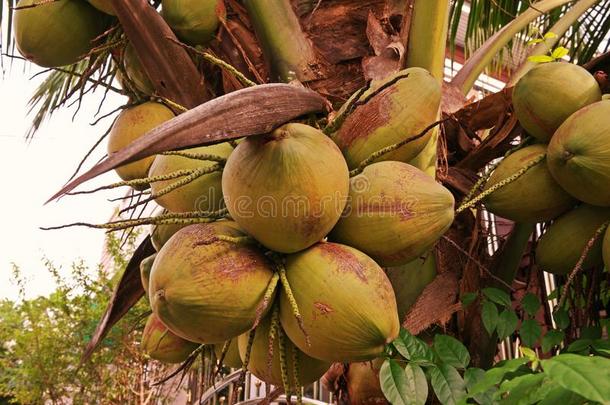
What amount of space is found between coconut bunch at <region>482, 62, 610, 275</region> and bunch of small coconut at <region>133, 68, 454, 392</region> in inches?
11.0

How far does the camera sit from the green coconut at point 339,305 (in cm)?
99

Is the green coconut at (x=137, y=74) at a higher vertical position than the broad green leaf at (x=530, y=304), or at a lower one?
higher

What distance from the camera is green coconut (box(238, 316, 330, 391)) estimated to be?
1097 millimetres

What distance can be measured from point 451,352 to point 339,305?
0.44 meters

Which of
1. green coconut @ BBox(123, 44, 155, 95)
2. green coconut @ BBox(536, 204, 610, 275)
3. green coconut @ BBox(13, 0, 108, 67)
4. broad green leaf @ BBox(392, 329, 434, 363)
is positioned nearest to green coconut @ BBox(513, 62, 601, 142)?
green coconut @ BBox(536, 204, 610, 275)

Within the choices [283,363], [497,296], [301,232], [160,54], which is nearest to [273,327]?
[283,363]

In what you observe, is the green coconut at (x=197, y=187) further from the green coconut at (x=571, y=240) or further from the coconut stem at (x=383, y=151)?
the green coconut at (x=571, y=240)

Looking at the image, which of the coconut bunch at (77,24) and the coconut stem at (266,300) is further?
the coconut bunch at (77,24)

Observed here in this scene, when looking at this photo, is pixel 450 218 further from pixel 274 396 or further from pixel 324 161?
pixel 274 396

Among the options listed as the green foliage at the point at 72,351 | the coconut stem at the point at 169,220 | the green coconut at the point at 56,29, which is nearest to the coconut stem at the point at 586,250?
the coconut stem at the point at 169,220

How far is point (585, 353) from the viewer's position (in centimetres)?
129

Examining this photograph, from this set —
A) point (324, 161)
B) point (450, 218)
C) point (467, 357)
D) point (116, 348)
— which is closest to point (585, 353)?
point (467, 357)

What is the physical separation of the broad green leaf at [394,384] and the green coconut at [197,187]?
42 cm

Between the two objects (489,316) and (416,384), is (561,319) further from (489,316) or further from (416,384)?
(416,384)
